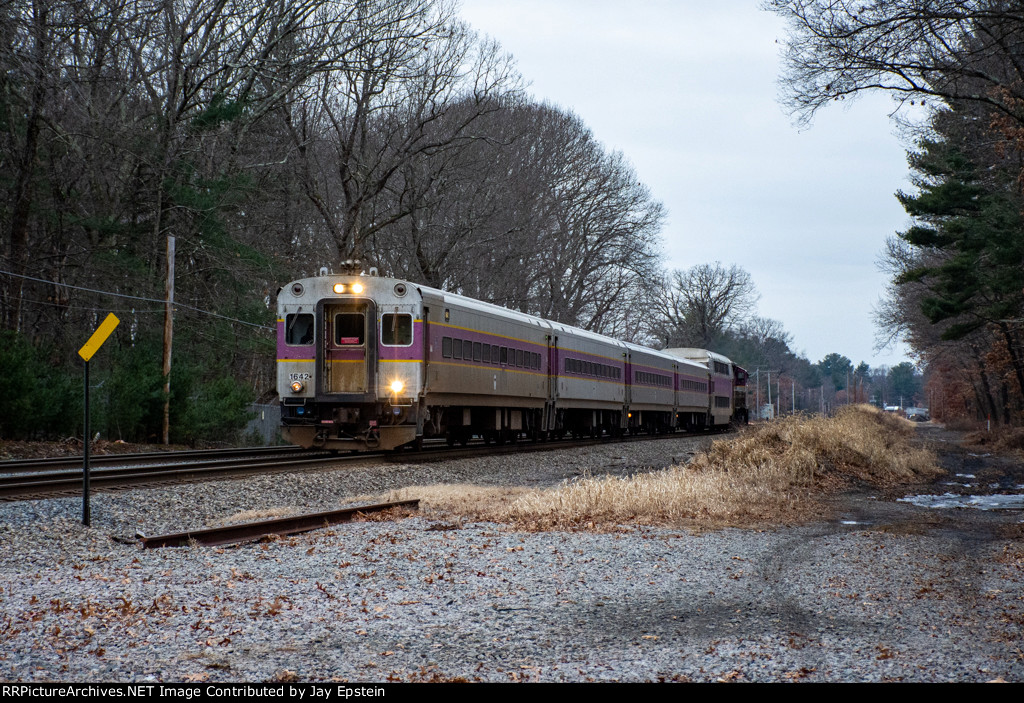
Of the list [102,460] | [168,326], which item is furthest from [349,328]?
[168,326]

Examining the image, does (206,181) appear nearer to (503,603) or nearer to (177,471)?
(177,471)

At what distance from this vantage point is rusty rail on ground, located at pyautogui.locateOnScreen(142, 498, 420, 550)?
952 cm

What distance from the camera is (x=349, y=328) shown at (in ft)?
64.8

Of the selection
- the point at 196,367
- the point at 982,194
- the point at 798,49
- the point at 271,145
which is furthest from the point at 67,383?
the point at 982,194

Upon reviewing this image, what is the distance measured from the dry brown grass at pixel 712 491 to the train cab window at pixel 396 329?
4896 mm

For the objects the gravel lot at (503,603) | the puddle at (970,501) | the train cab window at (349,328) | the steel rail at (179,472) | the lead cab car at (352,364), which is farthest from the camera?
the train cab window at (349,328)

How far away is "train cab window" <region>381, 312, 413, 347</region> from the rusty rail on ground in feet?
25.2

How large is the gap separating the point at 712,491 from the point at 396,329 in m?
7.94

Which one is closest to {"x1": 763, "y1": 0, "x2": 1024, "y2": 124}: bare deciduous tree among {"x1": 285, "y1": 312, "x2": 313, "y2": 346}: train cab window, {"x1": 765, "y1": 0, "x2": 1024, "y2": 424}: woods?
{"x1": 765, "y1": 0, "x2": 1024, "y2": 424}: woods

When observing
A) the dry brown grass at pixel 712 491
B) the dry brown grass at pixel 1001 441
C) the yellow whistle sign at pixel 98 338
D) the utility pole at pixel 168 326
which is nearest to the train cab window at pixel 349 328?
the dry brown grass at pixel 712 491

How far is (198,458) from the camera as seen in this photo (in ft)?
65.5

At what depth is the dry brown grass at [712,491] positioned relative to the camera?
11812 mm

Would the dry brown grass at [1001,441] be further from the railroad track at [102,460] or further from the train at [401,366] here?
the railroad track at [102,460]

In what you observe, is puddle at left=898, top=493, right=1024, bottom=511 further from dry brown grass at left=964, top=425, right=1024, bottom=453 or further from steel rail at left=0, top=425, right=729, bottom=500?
dry brown grass at left=964, top=425, right=1024, bottom=453
